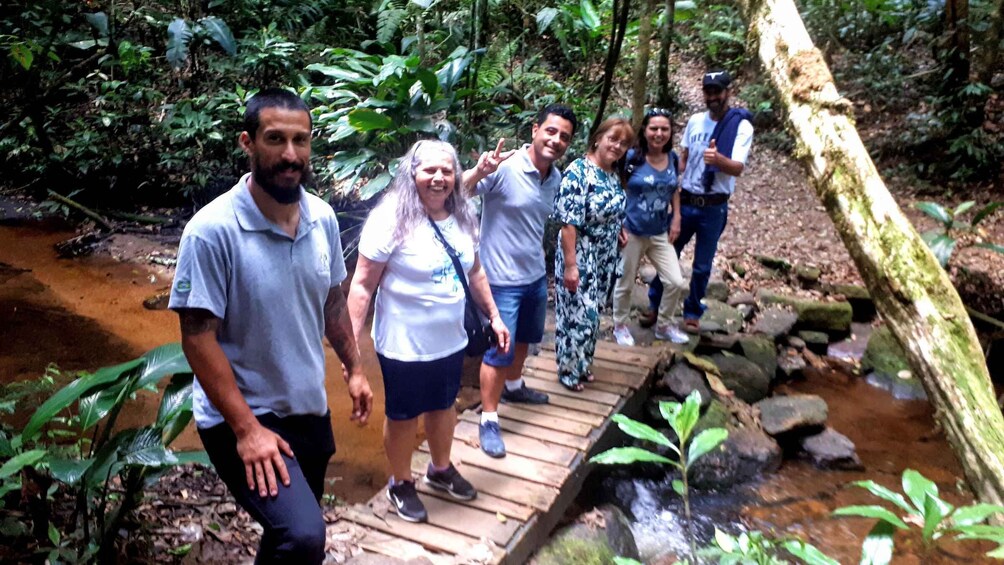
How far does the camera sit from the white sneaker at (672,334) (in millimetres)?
4938

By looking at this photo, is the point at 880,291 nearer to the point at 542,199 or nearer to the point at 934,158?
the point at 542,199

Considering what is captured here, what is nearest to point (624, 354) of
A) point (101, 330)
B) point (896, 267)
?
point (896, 267)

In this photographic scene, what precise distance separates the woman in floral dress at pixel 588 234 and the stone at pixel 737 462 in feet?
3.71

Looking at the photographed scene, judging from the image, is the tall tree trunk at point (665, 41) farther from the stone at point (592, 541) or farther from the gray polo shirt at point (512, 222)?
the stone at point (592, 541)

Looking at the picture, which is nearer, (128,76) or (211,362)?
(211,362)

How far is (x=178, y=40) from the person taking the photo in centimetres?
771

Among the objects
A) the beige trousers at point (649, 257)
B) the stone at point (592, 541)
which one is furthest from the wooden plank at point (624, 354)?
the stone at point (592, 541)

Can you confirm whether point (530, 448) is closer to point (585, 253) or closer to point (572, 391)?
point (572, 391)

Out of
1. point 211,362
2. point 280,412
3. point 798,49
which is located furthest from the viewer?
point 798,49

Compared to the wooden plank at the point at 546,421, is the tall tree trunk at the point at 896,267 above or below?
above

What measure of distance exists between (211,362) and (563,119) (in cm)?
203

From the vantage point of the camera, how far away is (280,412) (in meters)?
1.88

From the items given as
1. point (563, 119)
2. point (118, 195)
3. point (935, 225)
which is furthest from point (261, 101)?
point (118, 195)

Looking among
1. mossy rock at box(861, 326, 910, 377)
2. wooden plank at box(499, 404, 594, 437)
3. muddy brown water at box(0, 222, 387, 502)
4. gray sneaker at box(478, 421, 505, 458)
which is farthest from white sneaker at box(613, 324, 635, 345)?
mossy rock at box(861, 326, 910, 377)
